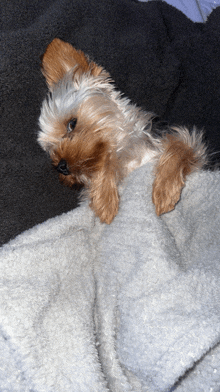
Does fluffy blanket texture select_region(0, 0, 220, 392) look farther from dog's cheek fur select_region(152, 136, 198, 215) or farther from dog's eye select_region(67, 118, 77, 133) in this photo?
dog's eye select_region(67, 118, 77, 133)

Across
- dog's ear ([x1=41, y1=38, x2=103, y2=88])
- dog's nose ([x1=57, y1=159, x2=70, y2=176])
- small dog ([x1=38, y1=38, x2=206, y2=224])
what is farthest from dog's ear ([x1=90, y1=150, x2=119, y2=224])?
dog's ear ([x1=41, y1=38, x2=103, y2=88])

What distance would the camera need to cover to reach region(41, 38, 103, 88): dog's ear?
4.83 ft

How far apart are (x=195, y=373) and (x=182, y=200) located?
0.78 metres

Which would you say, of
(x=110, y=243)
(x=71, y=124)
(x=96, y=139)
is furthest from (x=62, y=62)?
(x=110, y=243)

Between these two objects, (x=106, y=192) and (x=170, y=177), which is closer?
(x=170, y=177)

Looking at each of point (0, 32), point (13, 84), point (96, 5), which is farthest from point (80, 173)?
point (96, 5)

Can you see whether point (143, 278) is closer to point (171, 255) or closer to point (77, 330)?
point (171, 255)

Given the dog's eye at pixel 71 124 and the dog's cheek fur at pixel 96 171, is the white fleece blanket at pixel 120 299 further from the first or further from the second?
the dog's eye at pixel 71 124

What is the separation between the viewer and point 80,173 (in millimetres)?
1526

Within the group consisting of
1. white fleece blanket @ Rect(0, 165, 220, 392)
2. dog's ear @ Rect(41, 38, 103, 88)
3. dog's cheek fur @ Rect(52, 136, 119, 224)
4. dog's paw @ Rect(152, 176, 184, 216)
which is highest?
dog's ear @ Rect(41, 38, 103, 88)

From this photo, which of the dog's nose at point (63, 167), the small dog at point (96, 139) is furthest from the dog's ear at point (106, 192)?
the dog's nose at point (63, 167)

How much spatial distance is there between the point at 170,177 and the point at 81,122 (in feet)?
1.71

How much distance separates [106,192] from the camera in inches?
61.4

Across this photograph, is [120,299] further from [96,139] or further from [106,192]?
[96,139]
